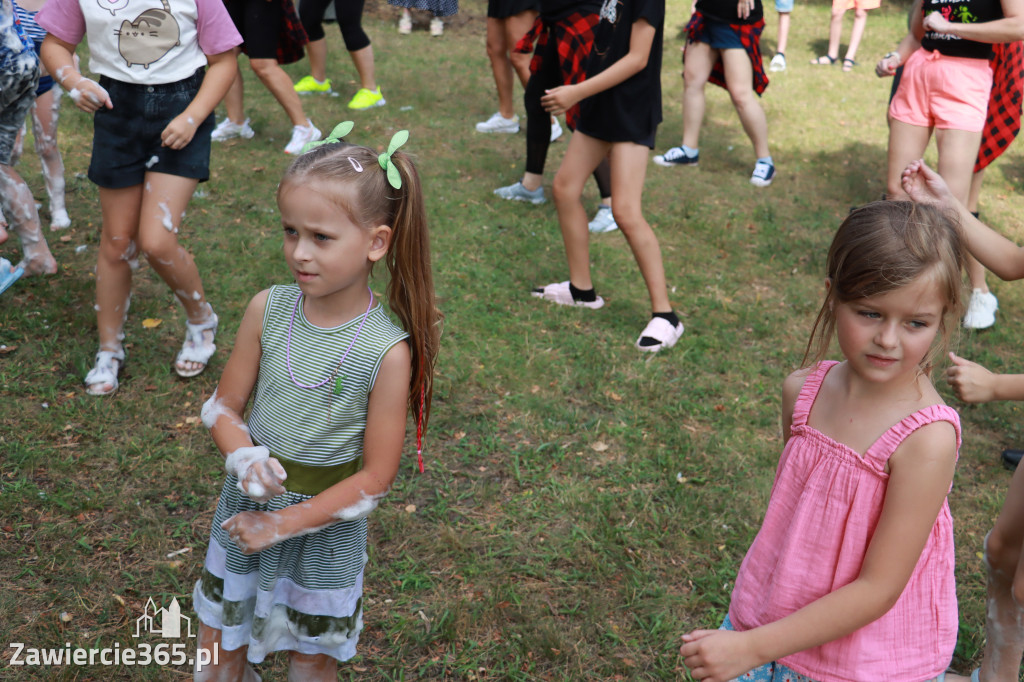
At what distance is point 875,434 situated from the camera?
61.8 inches

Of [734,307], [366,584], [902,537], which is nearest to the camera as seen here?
[902,537]

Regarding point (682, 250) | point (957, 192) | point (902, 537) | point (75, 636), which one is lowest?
point (682, 250)

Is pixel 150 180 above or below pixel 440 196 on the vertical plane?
above

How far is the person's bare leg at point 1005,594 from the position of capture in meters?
2.19

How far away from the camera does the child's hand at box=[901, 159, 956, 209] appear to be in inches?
76.5


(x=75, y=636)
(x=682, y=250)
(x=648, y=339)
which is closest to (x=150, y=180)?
(x=75, y=636)

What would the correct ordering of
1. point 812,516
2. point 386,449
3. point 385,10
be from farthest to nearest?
1. point 385,10
2. point 386,449
3. point 812,516

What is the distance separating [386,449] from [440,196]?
166 inches

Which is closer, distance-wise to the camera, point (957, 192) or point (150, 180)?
point (150, 180)

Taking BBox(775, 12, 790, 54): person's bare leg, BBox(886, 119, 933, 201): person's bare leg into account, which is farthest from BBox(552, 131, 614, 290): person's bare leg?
BBox(775, 12, 790, 54): person's bare leg

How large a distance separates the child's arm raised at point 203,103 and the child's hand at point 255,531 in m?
1.98

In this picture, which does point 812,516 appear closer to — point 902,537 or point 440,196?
point 902,537

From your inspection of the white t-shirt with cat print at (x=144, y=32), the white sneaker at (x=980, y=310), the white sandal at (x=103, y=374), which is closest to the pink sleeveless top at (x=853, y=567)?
the white t-shirt with cat print at (x=144, y=32)

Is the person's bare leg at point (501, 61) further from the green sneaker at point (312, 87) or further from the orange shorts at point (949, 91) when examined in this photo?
the orange shorts at point (949, 91)
